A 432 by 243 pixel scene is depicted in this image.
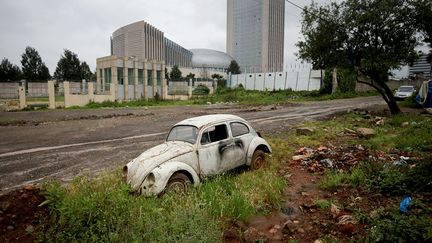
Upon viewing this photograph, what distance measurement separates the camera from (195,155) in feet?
21.5

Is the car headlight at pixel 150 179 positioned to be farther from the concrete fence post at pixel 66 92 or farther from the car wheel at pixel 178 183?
the concrete fence post at pixel 66 92

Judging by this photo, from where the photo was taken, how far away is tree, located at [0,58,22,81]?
A: 52188mm

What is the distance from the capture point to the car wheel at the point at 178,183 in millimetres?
5835

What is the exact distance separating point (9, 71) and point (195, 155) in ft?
198

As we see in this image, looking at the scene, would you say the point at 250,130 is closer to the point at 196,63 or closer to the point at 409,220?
the point at 409,220

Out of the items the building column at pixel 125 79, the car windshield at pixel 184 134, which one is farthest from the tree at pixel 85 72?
the car windshield at pixel 184 134

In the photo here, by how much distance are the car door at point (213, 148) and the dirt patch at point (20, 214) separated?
3137 millimetres

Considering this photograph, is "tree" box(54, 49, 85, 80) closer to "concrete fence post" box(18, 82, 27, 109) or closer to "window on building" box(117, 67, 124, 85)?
"window on building" box(117, 67, 124, 85)

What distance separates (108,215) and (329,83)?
36.8 meters

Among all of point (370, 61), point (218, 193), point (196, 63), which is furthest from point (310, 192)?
point (196, 63)

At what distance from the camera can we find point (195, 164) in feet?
21.5

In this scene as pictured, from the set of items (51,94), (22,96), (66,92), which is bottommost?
(22,96)

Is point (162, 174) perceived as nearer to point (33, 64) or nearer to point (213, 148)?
point (213, 148)

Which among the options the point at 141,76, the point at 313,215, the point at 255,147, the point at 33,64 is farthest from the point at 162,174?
the point at 33,64
